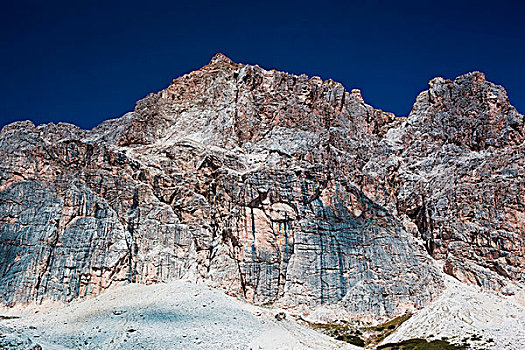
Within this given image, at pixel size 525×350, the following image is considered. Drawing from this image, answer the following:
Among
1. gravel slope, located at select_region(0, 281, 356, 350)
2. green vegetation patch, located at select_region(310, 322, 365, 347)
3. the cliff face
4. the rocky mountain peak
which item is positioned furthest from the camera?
the rocky mountain peak

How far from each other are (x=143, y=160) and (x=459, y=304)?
6854 centimetres

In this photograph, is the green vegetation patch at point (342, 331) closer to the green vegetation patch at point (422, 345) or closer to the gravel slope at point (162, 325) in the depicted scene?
the gravel slope at point (162, 325)

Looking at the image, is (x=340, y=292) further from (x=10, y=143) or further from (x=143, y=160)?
(x=10, y=143)

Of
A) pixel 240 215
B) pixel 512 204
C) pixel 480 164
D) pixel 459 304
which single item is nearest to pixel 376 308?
pixel 459 304

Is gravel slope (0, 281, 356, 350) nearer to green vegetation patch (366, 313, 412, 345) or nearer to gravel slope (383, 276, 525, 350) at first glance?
green vegetation patch (366, 313, 412, 345)

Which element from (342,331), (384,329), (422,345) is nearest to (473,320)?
(422,345)

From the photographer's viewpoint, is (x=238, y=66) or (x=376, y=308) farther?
(x=238, y=66)

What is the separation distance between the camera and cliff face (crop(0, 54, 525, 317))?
84.6 m

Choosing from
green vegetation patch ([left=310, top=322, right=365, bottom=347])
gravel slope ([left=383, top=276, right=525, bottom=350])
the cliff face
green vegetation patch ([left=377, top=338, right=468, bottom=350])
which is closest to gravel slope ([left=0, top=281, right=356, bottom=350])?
green vegetation patch ([left=310, top=322, right=365, bottom=347])

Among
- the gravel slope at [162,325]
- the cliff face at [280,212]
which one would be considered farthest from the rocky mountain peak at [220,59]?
the gravel slope at [162,325]

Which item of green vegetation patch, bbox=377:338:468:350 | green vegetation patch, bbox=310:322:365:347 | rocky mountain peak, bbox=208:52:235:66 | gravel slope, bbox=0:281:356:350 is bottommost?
green vegetation patch, bbox=377:338:468:350

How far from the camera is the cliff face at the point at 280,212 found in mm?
84562

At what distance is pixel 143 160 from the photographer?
104375mm

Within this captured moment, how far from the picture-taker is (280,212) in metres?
92.2
